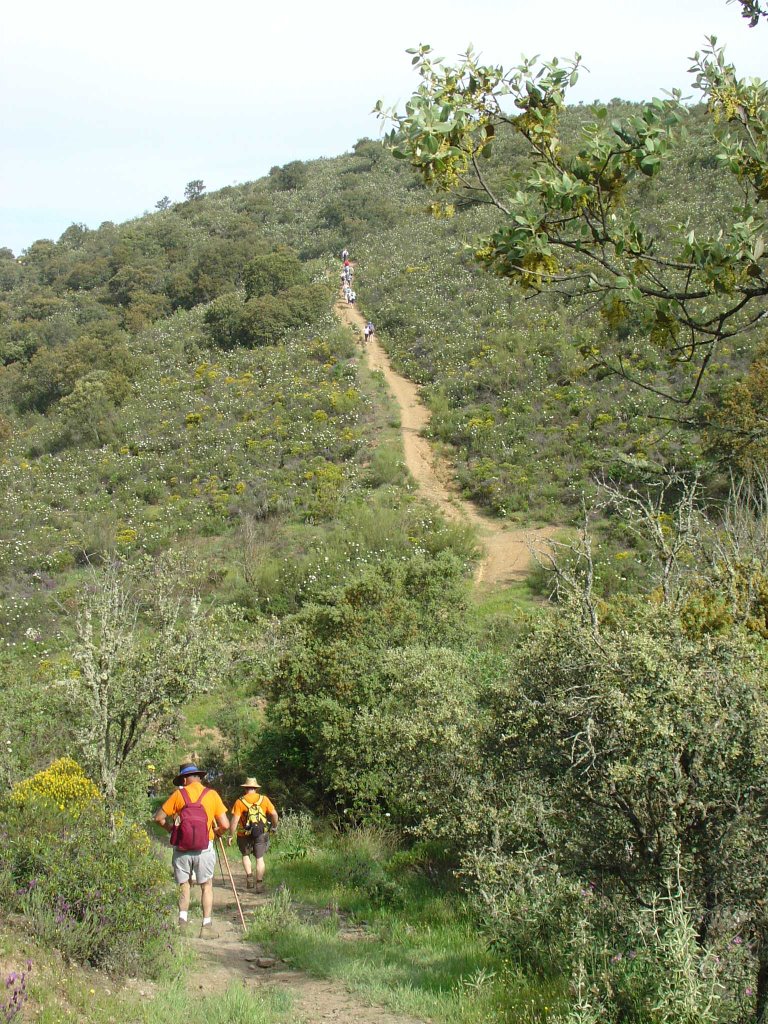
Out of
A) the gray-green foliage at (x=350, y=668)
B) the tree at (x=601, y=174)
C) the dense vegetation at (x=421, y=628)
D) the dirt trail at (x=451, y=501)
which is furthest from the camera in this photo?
the dirt trail at (x=451, y=501)

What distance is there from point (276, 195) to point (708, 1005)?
6808 cm

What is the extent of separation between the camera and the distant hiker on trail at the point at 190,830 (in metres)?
7.33

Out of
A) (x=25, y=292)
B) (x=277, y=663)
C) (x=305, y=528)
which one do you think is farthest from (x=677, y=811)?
(x=25, y=292)

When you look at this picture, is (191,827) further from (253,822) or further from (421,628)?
(421,628)

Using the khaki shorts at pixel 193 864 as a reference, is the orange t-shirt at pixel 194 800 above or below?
above

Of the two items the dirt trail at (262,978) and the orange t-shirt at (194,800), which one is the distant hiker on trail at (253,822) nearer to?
the dirt trail at (262,978)

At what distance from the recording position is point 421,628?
14.2 m

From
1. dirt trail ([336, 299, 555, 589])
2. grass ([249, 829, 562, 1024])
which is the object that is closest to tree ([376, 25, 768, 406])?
grass ([249, 829, 562, 1024])

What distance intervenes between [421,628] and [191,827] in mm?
7165

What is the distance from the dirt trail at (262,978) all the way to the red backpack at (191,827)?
0.72 meters

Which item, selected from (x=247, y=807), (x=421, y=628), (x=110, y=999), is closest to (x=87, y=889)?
(x=110, y=999)

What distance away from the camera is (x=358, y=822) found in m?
11.7

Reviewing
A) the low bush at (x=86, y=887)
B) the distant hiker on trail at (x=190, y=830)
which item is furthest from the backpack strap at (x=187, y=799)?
the low bush at (x=86, y=887)

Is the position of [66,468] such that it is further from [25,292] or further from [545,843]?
[25,292]
